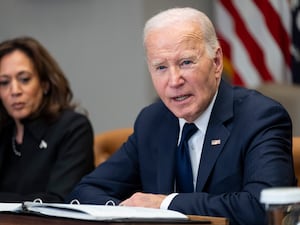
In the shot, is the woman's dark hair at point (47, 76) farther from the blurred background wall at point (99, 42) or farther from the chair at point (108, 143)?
the blurred background wall at point (99, 42)

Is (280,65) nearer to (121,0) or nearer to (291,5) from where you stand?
(291,5)

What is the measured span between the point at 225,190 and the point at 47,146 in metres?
1.25

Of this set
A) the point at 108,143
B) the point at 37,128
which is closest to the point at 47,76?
the point at 37,128

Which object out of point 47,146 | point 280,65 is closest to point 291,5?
point 280,65

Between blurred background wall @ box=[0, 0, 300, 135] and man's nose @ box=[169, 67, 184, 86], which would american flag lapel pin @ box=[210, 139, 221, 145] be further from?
blurred background wall @ box=[0, 0, 300, 135]

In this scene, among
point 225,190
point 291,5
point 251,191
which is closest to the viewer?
point 251,191

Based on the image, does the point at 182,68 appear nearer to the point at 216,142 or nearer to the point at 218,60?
the point at 218,60

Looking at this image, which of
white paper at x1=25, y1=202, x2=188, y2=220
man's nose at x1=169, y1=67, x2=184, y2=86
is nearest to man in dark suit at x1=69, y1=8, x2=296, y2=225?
man's nose at x1=169, y1=67, x2=184, y2=86

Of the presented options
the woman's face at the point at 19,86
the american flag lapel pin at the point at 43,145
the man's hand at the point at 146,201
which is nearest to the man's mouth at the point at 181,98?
the man's hand at the point at 146,201

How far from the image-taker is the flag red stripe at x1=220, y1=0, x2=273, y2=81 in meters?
5.60

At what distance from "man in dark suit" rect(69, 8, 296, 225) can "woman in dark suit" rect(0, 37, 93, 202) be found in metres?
0.67

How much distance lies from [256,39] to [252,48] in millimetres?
65

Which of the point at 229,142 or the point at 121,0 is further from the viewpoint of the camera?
the point at 121,0

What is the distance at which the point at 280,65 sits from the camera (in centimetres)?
552
